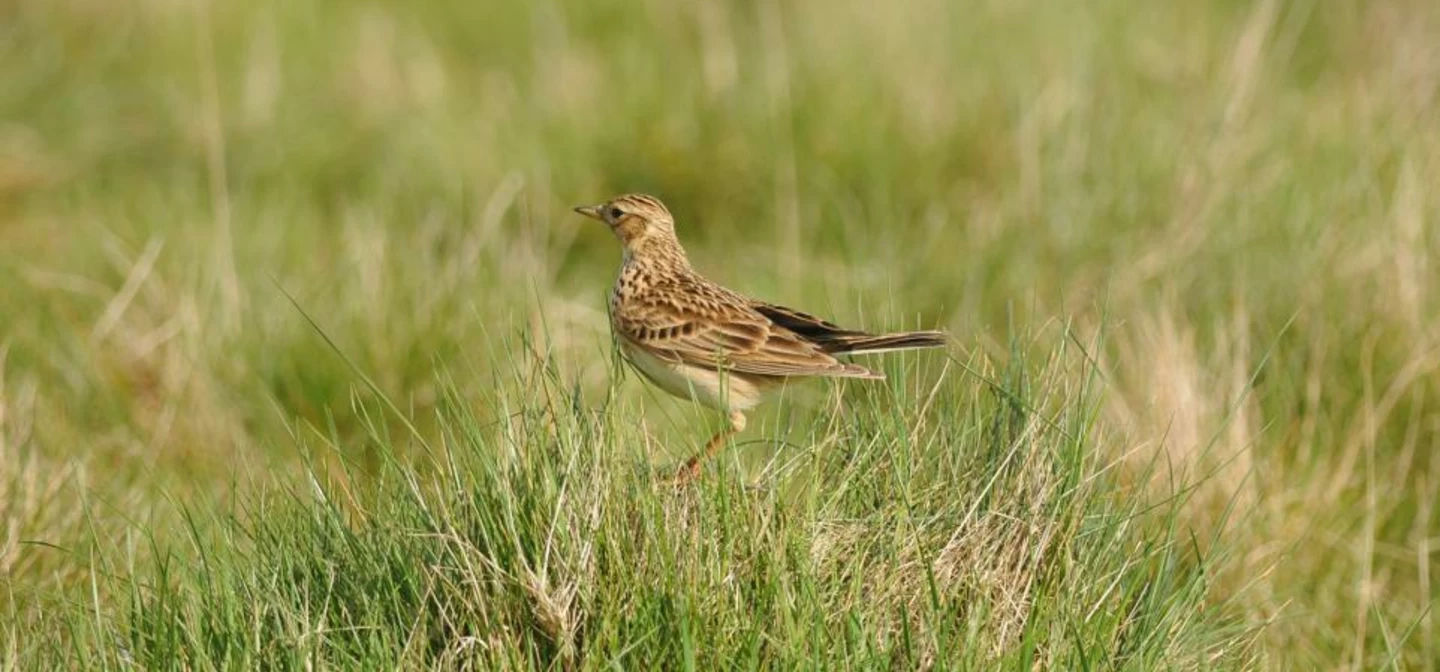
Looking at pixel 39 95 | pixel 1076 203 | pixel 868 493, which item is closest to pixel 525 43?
pixel 39 95

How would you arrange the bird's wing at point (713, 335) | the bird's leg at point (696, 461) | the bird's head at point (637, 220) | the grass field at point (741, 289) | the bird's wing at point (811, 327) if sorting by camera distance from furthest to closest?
the bird's head at point (637, 220) → the bird's wing at point (713, 335) → the bird's wing at point (811, 327) → the bird's leg at point (696, 461) → the grass field at point (741, 289)

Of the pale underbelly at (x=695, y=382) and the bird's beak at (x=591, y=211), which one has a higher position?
the bird's beak at (x=591, y=211)

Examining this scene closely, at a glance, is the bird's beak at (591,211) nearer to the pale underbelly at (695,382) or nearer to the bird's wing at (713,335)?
the bird's wing at (713,335)

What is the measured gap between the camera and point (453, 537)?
4.00 meters

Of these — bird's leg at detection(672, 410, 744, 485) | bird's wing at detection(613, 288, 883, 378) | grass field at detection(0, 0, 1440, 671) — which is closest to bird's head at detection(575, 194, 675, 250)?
bird's wing at detection(613, 288, 883, 378)

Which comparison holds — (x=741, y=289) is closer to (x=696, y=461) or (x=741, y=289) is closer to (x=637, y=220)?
(x=637, y=220)

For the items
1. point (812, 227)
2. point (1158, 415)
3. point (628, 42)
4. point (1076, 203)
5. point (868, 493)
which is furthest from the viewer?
point (628, 42)

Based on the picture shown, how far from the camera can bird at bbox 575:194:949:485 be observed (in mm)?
5168

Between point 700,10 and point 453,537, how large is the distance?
271 inches

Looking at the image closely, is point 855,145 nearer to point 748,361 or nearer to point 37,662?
point 748,361

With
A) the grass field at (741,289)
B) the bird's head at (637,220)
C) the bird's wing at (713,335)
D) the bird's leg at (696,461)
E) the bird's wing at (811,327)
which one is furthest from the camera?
the bird's head at (637,220)

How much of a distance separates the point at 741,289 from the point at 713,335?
251 centimetres

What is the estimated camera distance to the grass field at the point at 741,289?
4066 millimetres

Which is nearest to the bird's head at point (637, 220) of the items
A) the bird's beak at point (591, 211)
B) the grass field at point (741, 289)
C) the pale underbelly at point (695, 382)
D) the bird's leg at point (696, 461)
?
the bird's beak at point (591, 211)
